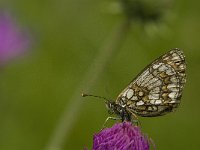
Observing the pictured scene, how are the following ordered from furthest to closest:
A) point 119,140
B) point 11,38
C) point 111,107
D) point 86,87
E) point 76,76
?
point 76,76, point 11,38, point 86,87, point 111,107, point 119,140

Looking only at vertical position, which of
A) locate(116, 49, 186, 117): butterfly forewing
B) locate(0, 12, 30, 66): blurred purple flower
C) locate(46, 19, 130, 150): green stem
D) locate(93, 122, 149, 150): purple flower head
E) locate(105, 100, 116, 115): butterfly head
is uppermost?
locate(0, 12, 30, 66): blurred purple flower

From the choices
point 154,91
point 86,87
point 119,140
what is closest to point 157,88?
point 154,91

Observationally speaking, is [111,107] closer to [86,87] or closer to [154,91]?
[154,91]

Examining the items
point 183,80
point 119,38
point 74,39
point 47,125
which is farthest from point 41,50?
point 183,80

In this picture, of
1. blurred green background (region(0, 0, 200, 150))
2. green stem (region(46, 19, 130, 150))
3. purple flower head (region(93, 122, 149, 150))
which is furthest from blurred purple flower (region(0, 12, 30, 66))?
purple flower head (region(93, 122, 149, 150))

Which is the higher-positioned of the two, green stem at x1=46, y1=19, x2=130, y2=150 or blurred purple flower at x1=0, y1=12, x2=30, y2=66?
blurred purple flower at x1=0, y1=12, x2=30, y2=66

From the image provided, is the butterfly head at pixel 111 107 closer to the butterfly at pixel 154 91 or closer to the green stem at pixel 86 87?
the butterfly at pixel 154 91

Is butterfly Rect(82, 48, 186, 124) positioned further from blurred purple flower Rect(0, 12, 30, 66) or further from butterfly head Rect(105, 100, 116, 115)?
blurred purple flower Rect(0, 12, 30, 66)
